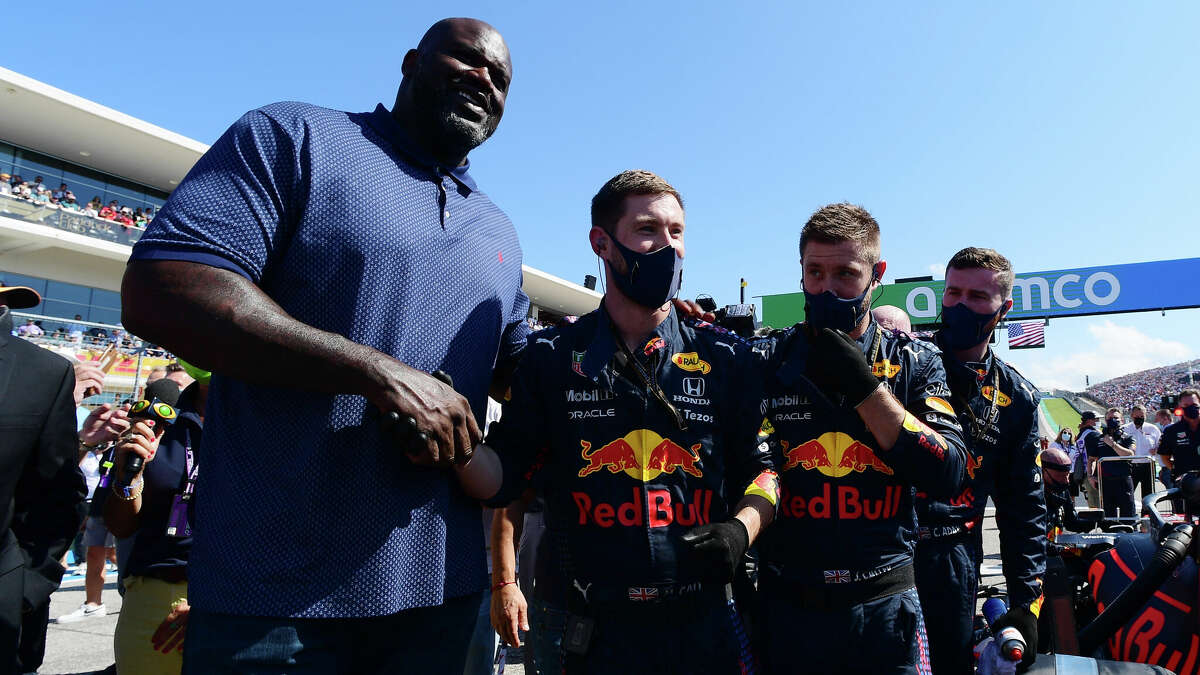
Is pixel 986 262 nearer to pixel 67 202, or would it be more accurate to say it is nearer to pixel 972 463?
pixel 972 463

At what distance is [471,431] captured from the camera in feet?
4.87

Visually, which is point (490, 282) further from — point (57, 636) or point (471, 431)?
point (57, 636)

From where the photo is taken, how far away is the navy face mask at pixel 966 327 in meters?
3.24

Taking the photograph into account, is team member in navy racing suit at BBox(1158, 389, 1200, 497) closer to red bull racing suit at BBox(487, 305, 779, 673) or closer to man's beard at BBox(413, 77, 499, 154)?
red bull racing suit at BBox(487, 305, 779, 673)

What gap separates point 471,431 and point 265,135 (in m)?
0.78

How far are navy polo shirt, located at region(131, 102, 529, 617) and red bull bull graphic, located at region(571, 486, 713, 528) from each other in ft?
1.25

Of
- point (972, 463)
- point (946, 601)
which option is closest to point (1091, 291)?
point (972, 463)

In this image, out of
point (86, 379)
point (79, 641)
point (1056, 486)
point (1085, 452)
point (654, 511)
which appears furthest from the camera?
point (1085, 452)

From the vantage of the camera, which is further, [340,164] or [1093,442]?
[1093,442]

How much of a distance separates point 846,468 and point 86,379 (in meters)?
3.16

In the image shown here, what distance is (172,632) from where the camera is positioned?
2756 millimetres

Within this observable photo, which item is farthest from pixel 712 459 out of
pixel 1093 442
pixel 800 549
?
pixel 1093 442

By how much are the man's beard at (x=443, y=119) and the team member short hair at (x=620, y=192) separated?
53 centimetres

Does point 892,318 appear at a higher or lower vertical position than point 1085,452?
higher
